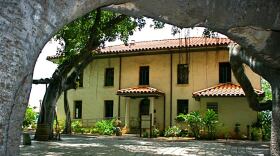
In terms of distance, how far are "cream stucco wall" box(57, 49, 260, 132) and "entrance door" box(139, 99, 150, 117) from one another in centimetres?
31

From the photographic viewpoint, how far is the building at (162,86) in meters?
23.8

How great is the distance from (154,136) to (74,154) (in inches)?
462

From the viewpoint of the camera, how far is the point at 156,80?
87.3 ft

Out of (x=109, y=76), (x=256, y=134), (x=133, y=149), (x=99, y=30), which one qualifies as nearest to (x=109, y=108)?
(x=109, y=76)

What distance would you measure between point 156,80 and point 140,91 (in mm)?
1963

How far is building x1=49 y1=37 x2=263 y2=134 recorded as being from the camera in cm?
2378

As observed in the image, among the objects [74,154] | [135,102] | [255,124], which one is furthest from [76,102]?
[74,154]

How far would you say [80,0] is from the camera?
3.03m

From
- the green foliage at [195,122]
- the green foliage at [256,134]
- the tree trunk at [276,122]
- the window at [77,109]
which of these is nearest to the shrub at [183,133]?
the green foliage at [195,122]

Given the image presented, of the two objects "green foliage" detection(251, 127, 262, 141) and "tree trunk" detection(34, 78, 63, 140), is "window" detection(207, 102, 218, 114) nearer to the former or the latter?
"green foliage" detection(251, 127, 262, 141)

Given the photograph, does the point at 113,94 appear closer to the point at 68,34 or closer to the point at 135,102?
the point at 135,102

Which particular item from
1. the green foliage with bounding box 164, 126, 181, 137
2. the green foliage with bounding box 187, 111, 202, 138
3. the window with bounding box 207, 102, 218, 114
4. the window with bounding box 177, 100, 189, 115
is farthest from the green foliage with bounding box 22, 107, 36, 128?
the window with bounding box 207, 102, 218, 114

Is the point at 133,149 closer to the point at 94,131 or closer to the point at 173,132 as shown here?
the point at 173,132

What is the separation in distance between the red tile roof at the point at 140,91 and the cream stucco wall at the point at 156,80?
2.67ft
